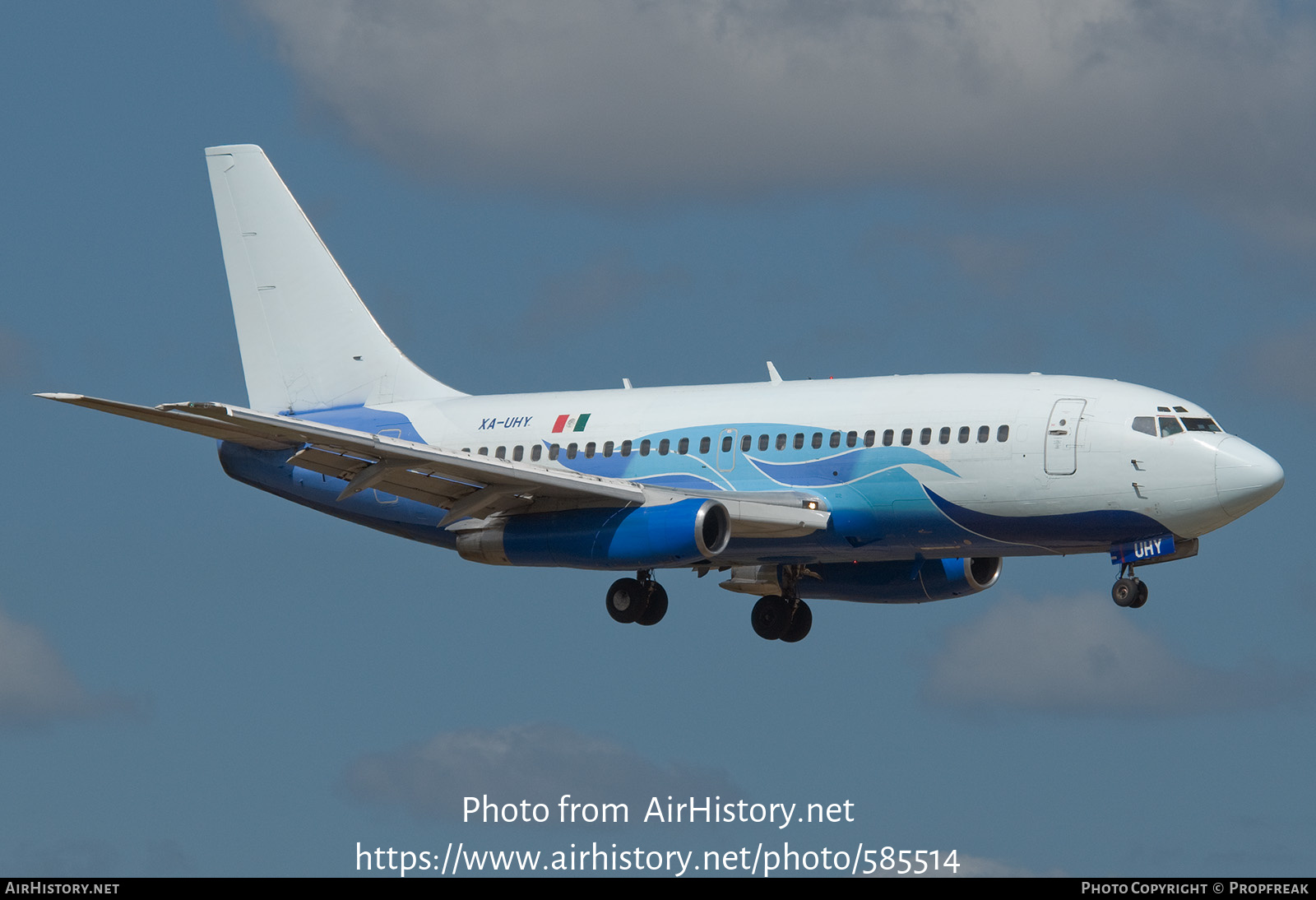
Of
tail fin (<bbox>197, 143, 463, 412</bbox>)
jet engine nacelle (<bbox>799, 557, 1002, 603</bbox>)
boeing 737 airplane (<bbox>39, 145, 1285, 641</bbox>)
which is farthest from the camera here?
tail fin (<bbox>197, 143, 463, 412</bbox>)

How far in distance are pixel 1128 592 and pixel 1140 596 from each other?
0.31 metres

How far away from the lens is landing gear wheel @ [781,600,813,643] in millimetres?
57531

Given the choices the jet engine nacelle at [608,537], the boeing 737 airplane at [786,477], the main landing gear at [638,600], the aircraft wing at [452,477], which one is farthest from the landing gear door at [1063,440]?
the main landing gear at [638,600]

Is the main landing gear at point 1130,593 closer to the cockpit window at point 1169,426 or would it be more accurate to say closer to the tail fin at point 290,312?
the cockpit window at point 1169,426

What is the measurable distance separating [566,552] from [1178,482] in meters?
14.5

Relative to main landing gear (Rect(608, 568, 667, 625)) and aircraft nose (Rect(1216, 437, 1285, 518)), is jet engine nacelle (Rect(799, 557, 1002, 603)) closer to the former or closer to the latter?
main landing gear (Rect(608, 568, 667, 625))

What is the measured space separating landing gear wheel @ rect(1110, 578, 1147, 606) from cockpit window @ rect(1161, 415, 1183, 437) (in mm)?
3562

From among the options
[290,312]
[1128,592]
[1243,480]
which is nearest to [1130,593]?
[1128,592]

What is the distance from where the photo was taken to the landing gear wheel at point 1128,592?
4722cm

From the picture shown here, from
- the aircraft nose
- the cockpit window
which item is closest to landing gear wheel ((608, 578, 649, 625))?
the cockpit window

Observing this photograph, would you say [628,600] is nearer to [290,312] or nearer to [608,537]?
[608,537]

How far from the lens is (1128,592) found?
155 ft

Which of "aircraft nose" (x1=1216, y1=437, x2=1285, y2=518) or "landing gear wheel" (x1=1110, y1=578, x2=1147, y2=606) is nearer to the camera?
"aircraft nose" (x1=1216, y1=437, x2=1285, y2=518)

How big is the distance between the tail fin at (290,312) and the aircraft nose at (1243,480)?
22.7 m
